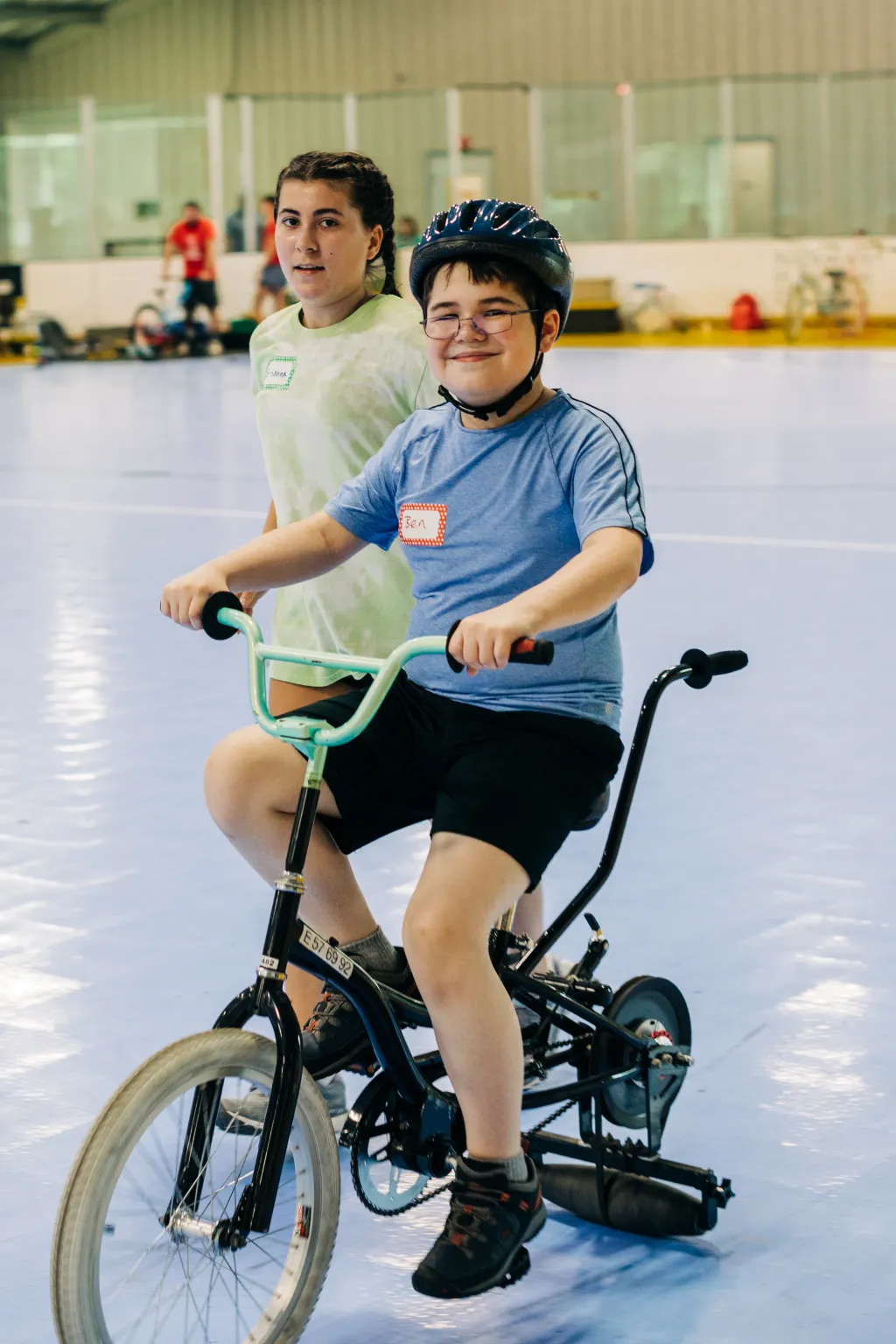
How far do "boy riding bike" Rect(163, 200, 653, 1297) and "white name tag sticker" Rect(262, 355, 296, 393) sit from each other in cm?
64

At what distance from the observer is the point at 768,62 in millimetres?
28266

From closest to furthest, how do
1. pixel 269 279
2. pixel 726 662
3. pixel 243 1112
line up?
pixel 243 1112
pixel 726 662
pixel 269 279

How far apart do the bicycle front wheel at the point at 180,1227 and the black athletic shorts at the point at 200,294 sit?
20918 millimetres

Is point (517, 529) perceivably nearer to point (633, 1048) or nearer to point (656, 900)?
point (633, 1048)

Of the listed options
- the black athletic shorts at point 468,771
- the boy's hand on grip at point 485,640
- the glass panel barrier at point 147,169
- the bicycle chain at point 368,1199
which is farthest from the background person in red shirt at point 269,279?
the boy's hand on grip at point 485,640

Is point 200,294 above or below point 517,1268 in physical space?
above

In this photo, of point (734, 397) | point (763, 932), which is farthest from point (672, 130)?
point (763, 932)

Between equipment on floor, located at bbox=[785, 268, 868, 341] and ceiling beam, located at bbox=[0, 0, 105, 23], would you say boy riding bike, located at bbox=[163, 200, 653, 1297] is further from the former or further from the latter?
ceiling beam, located at bbox=[0, 0, 105, 23]

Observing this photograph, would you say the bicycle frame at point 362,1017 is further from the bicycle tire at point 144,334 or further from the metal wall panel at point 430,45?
the metal wall panel at point 430,45

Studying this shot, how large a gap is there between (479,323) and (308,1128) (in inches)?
46.4

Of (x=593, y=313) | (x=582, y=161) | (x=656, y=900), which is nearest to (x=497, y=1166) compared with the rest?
(x=656, y=900)

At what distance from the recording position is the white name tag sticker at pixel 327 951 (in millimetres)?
2518

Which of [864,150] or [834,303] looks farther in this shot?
[864,150]

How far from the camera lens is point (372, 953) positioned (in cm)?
297
